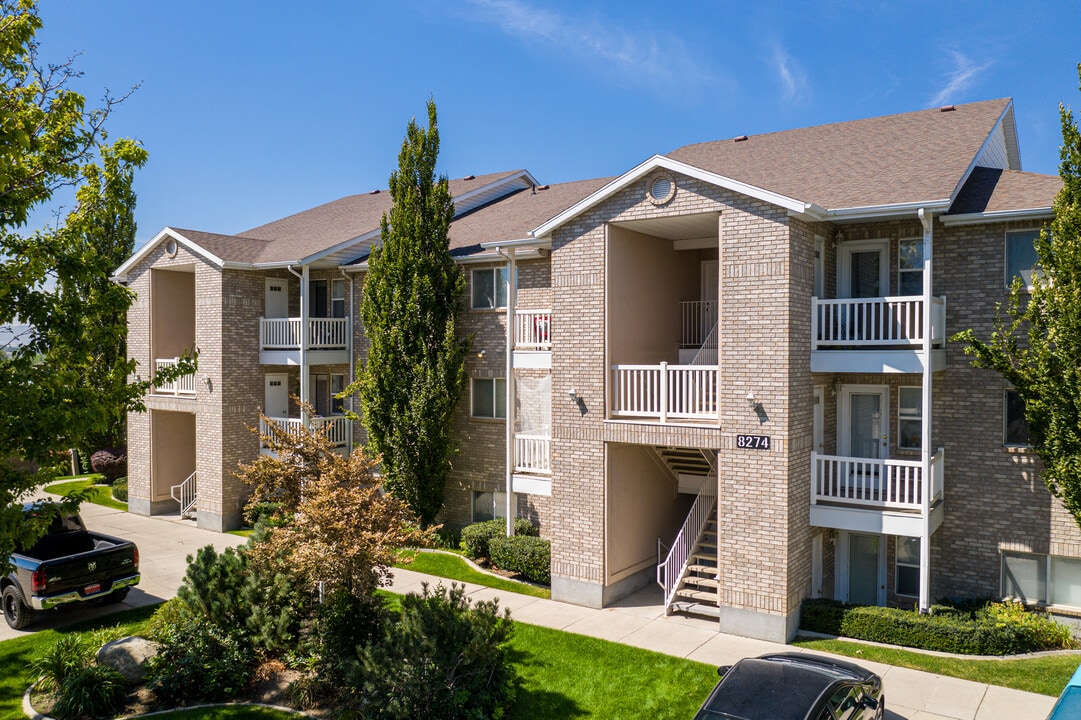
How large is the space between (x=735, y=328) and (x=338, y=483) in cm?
750

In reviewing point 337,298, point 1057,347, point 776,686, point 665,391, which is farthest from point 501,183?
point 776,686

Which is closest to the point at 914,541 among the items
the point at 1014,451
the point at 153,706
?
the point at 1014,451

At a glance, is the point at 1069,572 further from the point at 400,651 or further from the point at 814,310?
the point at 400,651

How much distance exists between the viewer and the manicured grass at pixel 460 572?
16.4m

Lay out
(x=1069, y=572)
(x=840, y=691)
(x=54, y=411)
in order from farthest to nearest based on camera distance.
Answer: (x=1069, y=572) → (x=840, y=691) → (x=54, y=411)

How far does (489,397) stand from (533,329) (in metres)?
2.70

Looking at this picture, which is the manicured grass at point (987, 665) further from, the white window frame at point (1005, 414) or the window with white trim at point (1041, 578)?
the white window frame at point (1005, 414)

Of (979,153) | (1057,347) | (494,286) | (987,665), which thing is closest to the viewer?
(987,665)

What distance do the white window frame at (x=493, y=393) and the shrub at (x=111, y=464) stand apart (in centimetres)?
1682

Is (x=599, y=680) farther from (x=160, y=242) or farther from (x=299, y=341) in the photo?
(x=160, y=242)

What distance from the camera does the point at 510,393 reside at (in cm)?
1809

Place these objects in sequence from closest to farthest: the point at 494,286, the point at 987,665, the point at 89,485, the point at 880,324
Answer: the point at 987,665 < the point at 880,324 < the point at 494,286 < the point at 89,485

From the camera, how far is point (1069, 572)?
13633 millimetres

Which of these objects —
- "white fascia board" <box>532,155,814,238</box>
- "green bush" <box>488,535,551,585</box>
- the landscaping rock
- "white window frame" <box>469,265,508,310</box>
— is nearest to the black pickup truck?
the landscaping rock
